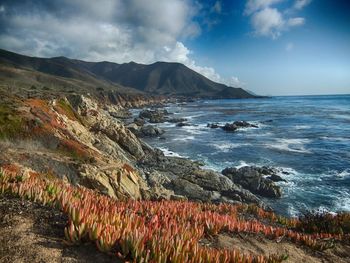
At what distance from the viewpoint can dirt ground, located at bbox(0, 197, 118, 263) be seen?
194 inches

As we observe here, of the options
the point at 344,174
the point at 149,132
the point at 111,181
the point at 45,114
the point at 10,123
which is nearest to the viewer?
the point at 111,181

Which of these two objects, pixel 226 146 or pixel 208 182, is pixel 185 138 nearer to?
pixel 226 146

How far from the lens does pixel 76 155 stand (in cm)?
1905

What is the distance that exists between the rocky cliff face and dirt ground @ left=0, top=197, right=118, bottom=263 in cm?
838

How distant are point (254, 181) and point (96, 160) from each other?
1446 centimetres

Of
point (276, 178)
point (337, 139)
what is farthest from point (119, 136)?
point (337, 139)

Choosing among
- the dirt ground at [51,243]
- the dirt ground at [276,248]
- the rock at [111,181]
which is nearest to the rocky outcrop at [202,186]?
the rock at [111,181]

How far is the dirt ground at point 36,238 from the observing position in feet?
16.2

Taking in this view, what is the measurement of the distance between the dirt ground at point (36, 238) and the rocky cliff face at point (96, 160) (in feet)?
27.5

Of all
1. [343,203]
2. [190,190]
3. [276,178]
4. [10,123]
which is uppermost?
[10,123]

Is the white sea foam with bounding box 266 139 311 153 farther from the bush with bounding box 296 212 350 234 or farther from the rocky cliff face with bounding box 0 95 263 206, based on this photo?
the bush with bounding box 296 212 350 234

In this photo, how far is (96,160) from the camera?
19.3 m

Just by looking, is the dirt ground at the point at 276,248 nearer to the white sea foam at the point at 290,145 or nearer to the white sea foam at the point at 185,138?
the white sea foam at the point at 290,145

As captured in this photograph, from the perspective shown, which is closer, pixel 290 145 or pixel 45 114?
pixel 45 114
